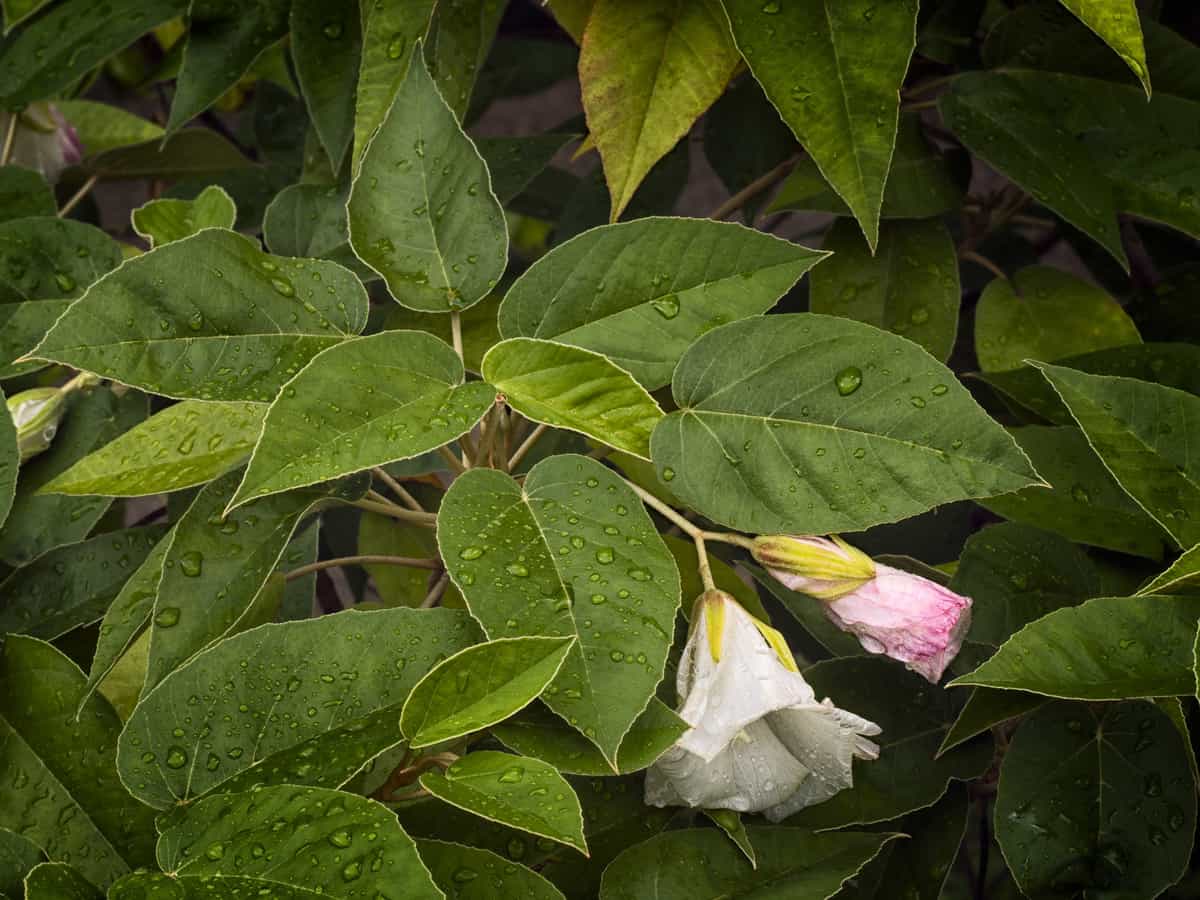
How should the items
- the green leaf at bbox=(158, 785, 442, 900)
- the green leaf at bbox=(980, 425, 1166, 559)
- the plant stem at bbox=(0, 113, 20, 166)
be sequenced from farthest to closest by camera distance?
the plant stem at bbox=(0, 113, 20, 166) → the green leaf at bbox=(980, 425, 1166, 559) → the green leaf at bbox=(158, 785, 442, 900)

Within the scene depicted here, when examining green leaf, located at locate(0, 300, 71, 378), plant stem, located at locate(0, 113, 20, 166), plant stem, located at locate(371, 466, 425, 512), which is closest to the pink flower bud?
plant stem, located at locate(371, 466, 425, 512)

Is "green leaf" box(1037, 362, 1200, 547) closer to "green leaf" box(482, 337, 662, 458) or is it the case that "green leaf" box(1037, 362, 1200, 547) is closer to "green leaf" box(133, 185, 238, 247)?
"green leaf" box(482, 337, 662, 458)

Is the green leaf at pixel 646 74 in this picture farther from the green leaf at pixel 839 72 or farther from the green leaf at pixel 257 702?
the green leaf at pixel 257 702

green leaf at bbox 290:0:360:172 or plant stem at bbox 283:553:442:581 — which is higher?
green leaf at bbox 290:0:360:172

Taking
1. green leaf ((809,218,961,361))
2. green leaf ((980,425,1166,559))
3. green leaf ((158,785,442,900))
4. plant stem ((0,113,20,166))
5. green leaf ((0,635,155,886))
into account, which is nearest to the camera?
green leaf ((158,785,442,900))

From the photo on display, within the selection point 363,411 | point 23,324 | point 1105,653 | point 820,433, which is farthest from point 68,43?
point 1105,653

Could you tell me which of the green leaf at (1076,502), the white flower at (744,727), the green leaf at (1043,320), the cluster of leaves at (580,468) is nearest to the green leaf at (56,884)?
the cluster of leaves at (580,468)
